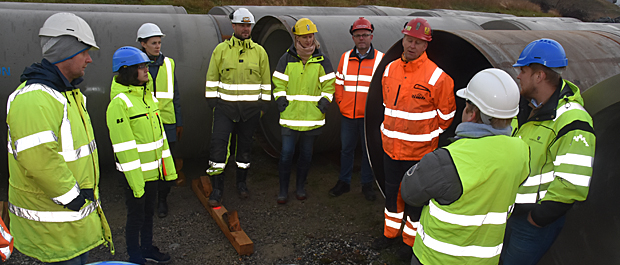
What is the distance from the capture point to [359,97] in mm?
4148

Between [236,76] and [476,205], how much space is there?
2.83 meters

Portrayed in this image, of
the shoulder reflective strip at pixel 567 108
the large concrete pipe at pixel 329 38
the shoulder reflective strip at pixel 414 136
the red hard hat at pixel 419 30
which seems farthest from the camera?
the large concrete pipe at pixel 329 38

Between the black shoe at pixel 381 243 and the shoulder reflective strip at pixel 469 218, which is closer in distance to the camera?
the shoulder reflective strip at pixel 469 218

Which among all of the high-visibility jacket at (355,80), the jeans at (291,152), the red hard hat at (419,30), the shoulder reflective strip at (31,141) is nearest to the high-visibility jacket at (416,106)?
the red hard hat at (419,30)

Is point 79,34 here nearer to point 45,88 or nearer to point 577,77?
point 45,88

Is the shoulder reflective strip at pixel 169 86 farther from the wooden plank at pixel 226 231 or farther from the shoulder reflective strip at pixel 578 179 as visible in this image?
the shoulder reflective strip at pixel 578 179

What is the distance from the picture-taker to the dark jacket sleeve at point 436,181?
1.67 meters

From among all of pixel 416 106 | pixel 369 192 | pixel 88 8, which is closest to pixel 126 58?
pixel 416 106

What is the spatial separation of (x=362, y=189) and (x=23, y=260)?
10.1 feet

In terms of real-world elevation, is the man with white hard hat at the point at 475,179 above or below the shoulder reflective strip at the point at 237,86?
above

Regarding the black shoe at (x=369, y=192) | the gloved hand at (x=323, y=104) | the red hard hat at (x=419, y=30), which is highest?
the red hard hat at (x=419, y=30)

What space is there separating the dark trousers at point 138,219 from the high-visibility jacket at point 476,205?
76.1 inches

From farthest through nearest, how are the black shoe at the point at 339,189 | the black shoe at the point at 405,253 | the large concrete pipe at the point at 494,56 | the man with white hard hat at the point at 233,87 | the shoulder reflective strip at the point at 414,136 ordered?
the black shoe at the point at 339,189
the man with white hard hat at the point at 233,87
the black shoe at the point at 405,253
the shoulder reflective strip at the point at 414,136
the large concrete pipe at the point at 494,56

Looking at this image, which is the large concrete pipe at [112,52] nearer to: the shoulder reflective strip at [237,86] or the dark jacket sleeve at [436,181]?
the shoulder reflective strip at [237,86]
